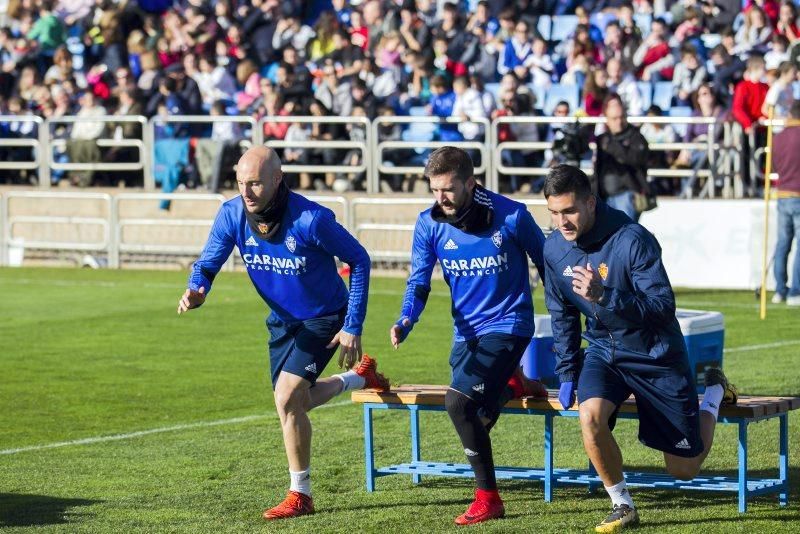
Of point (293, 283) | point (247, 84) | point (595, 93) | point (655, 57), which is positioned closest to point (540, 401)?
point (293, 283)

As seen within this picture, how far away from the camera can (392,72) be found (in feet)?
80.6

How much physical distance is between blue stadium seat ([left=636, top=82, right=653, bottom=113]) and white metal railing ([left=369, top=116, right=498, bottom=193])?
2.18 meters

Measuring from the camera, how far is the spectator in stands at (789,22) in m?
22.3

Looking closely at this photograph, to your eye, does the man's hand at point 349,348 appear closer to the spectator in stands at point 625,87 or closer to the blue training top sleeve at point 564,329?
the blue training top sleeve at point 564,329

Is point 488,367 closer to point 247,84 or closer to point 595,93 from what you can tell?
point 595,93

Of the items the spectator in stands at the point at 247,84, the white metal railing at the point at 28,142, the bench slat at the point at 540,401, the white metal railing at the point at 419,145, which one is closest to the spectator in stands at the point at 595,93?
the white metal railing at the point at 419,145

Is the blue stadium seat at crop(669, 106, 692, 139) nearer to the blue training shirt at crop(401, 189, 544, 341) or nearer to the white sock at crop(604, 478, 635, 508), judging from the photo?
the blue training shirt at crop(401, 189, 544, 341)

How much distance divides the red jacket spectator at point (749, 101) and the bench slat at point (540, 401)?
12.0m

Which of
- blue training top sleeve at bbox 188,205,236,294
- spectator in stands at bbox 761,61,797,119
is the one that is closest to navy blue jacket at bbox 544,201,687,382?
blue training top sleeve at bbox 188,205,236,294

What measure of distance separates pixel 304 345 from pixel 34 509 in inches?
70.1

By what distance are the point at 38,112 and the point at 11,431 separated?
54.4 feet

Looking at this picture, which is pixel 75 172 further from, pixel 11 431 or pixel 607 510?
pixel 607 510

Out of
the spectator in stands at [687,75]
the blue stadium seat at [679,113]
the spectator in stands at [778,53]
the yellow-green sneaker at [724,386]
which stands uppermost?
the spectator in stands at [778,53]

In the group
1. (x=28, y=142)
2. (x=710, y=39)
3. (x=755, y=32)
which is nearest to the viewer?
(x=755, y=32)
